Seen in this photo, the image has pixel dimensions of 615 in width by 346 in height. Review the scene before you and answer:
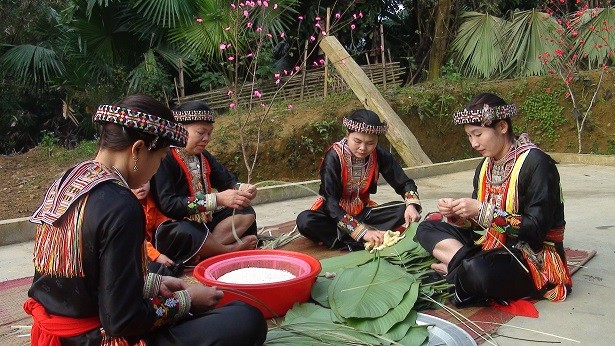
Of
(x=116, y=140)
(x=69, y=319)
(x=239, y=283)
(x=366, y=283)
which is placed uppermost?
(x=116, y=140)

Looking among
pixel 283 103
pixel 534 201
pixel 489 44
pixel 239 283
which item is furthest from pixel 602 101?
pixel 239 283

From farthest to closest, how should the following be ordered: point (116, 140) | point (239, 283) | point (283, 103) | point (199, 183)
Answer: point (283, 103) → point (199, 183) → point (239, 283) → point (116, 140)

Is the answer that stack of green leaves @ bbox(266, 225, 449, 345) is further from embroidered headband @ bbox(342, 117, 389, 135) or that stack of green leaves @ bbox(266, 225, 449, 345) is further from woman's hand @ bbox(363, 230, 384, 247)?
embroidered headband @ bbox(342, 117, 389, 135)

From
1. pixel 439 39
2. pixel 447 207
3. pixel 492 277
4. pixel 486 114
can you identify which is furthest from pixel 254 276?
pixel 439 39

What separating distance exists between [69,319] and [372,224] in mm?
2452

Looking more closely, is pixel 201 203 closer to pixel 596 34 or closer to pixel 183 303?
pixel 183 303

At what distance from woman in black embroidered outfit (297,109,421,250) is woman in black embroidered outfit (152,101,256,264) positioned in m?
0.47

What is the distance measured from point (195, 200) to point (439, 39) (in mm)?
8365

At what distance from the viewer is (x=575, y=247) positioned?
382 centimetres

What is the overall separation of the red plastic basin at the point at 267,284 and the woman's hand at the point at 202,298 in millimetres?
417

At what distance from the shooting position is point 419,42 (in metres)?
11.4

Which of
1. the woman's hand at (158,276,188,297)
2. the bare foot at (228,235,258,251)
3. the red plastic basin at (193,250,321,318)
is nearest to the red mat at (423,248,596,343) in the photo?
the red plastic basin at (193,250,321,318)

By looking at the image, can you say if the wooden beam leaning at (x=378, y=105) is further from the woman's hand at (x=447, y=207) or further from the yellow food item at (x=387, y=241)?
the woman's hand at (x=447, y=207)

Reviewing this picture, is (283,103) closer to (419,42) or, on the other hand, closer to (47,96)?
(419,42)
